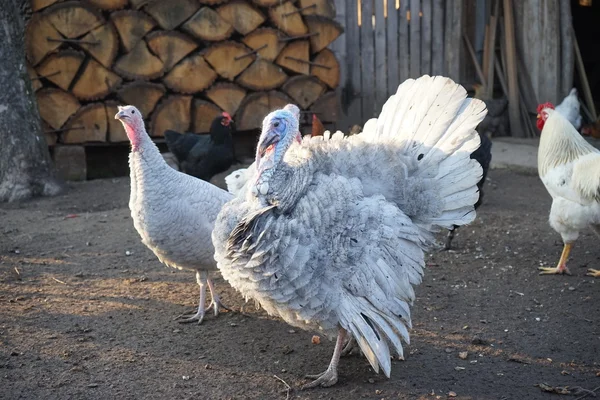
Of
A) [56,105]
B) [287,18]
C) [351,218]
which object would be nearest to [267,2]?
[287,18]

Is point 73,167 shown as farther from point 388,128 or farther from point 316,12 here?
point 388,128

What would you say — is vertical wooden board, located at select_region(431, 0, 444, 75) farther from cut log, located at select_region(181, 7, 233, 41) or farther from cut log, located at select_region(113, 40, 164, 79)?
cut log, located at select_region(113, 40, 164, 79)

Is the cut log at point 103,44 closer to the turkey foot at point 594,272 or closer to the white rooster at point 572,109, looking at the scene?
the turkey foot at point 594,272

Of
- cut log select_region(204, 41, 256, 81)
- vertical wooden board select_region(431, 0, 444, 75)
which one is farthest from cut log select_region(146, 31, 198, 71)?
vertical wooden board select_region(431, 0, 444, 75)

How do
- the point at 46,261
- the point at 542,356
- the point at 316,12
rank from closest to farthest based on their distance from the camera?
the point at 542,356 → the point at 46,261 → the point at 316,12

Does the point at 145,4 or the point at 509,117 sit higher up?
the point at 145,4

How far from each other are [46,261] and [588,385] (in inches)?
168

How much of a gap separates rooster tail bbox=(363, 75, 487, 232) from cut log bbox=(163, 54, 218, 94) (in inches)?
192

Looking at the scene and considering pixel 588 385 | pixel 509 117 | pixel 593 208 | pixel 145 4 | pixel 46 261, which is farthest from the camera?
pixel 509 117

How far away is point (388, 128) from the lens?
14.1 ft

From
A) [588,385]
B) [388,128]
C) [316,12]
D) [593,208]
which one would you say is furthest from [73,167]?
[588,385]

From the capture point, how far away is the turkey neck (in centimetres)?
574

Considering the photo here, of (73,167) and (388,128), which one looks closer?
(388,128)

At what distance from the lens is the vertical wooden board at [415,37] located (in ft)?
34.0
